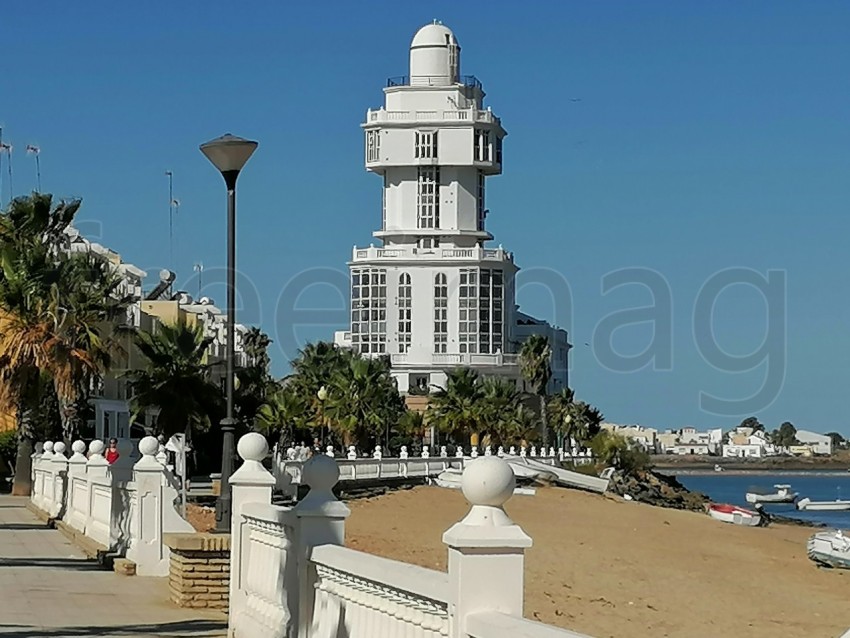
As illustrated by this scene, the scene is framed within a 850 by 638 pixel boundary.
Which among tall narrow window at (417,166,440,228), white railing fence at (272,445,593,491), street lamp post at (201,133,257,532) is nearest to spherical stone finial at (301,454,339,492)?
street lamp post at (201,133,257,532)

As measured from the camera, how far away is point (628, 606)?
27156mm

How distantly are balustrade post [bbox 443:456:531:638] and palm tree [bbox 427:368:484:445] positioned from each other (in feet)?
317

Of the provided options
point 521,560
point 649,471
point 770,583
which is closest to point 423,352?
point 649,471

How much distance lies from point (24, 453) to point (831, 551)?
22529 millimetres

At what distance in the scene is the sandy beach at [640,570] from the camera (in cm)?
2553

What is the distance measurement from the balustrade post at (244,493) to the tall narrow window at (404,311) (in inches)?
4991

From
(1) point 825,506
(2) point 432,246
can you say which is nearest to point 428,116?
(2) point 432,246

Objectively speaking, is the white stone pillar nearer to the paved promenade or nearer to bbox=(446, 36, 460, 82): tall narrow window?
the paved promenade

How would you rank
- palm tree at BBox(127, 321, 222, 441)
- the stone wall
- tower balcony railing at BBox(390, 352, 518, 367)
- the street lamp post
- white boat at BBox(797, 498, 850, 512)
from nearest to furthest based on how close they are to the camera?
the stone wall < the street lamp post < palm tree at BBox(127, 321, 222, 441) < white boat at BBox(797, 498, 850, 512) < tower balcony railing at BBox(390, 352, 518, 367)

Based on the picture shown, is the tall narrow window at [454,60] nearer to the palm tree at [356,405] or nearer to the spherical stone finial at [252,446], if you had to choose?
the palm tree at [356,405]

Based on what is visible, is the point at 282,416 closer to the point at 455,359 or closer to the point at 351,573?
the point at 455,359

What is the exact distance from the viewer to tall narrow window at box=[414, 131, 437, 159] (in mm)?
140625

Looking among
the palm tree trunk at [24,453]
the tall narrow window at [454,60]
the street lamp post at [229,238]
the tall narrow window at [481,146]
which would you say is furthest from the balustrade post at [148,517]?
the tall narrow window at [454,60]

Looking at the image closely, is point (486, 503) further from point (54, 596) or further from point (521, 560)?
point (54, 596)
